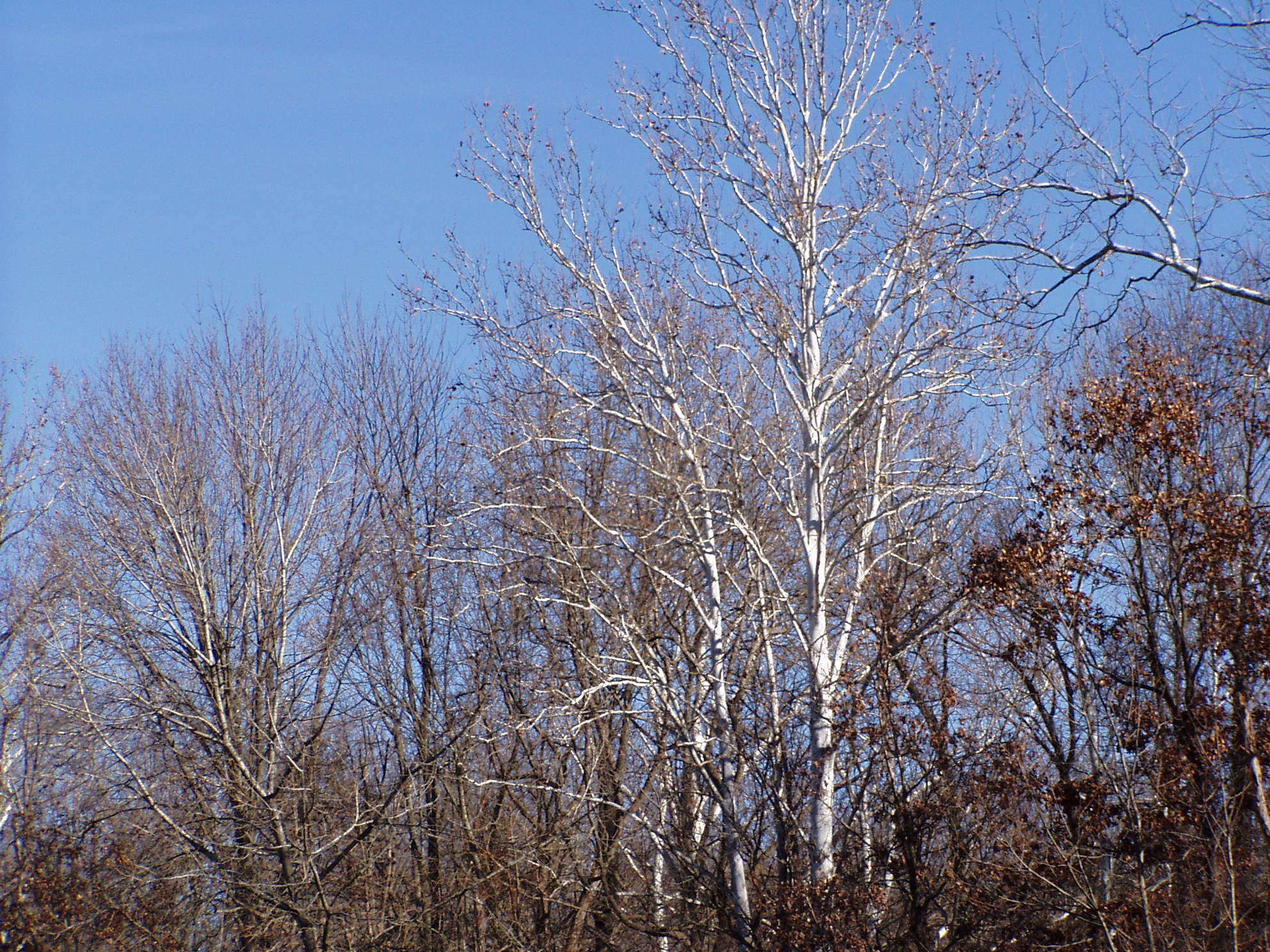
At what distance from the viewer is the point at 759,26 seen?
40.8ft

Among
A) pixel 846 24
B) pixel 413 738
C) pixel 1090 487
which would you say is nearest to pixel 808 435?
pixel 1090 487

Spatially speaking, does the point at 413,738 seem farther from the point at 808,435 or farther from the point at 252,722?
the point at 808,435

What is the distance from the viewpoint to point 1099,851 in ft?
30.6

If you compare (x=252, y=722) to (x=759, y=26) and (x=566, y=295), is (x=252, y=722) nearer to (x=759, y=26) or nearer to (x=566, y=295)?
(x=566, y=295)

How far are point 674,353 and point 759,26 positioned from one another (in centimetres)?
366

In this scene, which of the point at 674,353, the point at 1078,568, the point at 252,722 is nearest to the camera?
the point at 1078,568

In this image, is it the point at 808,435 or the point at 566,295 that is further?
the point at 566,295

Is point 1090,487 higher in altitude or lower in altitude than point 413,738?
higher

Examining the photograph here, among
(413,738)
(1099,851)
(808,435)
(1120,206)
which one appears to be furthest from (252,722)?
(1120,206)

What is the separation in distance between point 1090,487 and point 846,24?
221 inches

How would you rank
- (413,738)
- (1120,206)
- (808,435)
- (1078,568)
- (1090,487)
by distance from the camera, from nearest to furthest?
(1120,206) → (1078,568) → (1090,487) → (808,435) → (413,738)

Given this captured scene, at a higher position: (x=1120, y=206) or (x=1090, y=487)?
(x=1120, y=206)

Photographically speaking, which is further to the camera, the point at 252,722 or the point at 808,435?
the point at 252,722

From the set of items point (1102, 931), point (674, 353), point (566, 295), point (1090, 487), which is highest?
point (566, 295)
